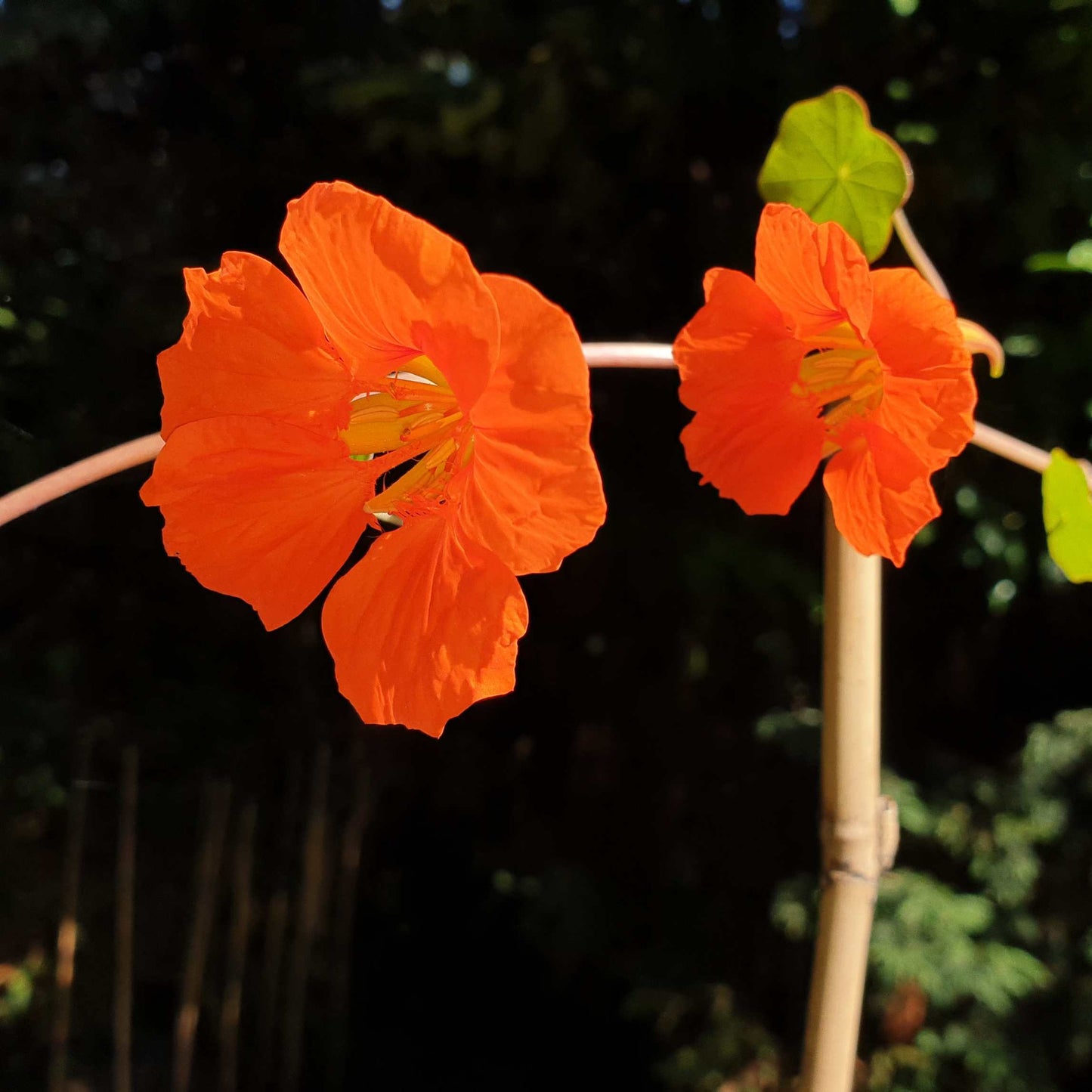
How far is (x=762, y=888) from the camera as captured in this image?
3.87 feet

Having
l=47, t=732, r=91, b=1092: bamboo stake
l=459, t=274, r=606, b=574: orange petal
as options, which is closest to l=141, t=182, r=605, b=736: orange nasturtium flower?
l=459, t=274, r=606, b=574: orange petal

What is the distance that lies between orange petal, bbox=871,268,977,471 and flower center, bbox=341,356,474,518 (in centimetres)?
12

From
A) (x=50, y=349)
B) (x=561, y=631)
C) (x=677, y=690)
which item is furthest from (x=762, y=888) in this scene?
(x=50, y=349)

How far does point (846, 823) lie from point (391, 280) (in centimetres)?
20

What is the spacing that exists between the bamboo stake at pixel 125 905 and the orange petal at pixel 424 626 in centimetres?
131

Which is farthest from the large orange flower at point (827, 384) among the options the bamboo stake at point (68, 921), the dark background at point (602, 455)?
the bamboo stake at point (68, 921)

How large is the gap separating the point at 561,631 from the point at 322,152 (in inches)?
24.8

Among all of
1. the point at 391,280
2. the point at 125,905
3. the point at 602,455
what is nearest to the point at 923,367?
the point at 391,280

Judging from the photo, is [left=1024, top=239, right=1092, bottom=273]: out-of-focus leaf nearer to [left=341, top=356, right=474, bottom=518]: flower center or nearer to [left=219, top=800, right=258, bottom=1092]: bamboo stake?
[left=341, top=356, right=474, bottom=518]: flower center

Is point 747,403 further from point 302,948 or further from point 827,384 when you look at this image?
point 302,948

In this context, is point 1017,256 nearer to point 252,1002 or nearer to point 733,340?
point 733,340

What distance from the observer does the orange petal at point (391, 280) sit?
216 millimetres

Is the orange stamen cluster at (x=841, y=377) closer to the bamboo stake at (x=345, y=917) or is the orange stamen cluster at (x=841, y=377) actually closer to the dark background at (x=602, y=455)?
the dark background at (x=602, y=455)

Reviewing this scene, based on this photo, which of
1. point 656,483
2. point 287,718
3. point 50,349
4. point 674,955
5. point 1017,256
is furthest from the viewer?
point 287,718
